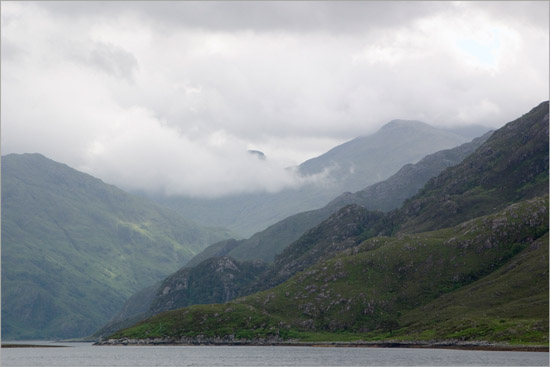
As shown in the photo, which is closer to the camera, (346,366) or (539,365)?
(539,365)

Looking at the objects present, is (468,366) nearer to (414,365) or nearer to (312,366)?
(414,365)

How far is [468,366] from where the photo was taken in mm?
181250

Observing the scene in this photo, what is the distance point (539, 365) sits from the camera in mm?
175125

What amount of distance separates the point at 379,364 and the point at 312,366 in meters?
21.3

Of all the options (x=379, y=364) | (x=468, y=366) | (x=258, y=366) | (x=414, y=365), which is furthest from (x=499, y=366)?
(x=258, y=366)

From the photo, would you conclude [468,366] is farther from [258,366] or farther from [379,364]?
[258,366]

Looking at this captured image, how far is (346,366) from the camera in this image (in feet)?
636

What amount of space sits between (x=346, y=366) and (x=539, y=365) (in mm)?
55095

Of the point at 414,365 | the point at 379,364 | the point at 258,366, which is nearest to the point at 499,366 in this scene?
the point at 414,365

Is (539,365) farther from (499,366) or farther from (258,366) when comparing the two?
(258,366)

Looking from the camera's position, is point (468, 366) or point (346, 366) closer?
point (468, 366)

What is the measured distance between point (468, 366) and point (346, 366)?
118 ft

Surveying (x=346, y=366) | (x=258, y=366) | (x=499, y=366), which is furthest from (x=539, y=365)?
(x=258, y=366)

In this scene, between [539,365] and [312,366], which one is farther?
[312,366]
